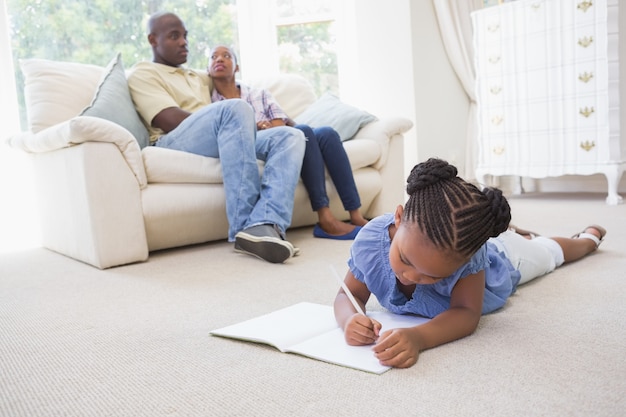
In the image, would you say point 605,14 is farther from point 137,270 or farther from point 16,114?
point 16,114

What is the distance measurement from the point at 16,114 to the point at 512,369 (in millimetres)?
3048

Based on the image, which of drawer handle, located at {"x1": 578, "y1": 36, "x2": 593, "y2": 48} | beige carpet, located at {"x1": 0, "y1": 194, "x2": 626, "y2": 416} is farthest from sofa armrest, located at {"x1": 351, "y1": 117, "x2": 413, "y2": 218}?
beige carpet, located at {"x1": 0, "y1": 194, "x2": 626, "y2": 416}

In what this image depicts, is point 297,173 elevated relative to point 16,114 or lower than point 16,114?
lower

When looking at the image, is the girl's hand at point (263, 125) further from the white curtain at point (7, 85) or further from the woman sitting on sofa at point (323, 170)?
the white curtain at point (7, 85)

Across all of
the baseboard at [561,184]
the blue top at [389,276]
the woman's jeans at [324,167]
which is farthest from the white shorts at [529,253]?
the baseboard at [561,184]

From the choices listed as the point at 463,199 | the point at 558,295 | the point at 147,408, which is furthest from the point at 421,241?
the point at 558,295

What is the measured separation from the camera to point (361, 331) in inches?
40.0

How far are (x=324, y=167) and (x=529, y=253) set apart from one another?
1.21 m

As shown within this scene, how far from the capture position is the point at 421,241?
912 mm

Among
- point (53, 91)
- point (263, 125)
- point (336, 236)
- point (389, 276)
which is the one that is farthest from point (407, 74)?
point (389, 276)

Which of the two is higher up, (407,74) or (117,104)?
(407,74)

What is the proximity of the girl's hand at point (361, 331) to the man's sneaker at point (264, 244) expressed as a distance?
89 cm

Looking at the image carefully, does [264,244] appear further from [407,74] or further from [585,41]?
[407,74]

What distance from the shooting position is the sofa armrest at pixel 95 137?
1.98 m
